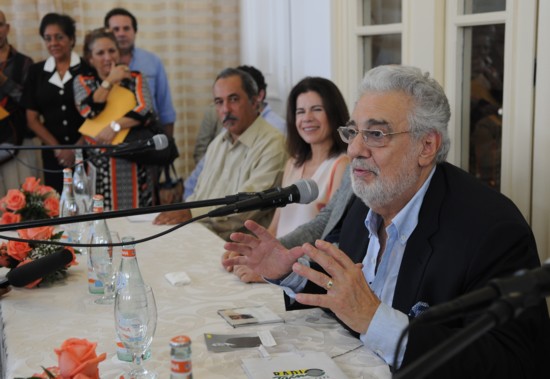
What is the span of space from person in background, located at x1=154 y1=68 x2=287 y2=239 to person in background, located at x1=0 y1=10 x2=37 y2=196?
4.90 ft

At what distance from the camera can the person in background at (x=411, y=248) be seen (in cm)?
145

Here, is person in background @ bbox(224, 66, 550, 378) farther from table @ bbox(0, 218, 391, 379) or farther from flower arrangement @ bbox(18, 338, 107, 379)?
flower arrangement @ bbox(18, 338, 107, 379)

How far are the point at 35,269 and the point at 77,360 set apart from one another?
0.80 m

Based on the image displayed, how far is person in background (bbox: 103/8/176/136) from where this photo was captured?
191 inches

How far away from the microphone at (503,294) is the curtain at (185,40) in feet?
15.9

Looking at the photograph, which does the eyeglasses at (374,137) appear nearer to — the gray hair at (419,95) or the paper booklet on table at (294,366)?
the gray hair at (419,95)

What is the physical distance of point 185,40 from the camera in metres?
5.47

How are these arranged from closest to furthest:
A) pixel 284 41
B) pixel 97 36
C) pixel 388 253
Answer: pixel 388 253, pixel 97 36, pixel 284 41

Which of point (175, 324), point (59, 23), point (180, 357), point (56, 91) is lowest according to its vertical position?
point (175, 324)

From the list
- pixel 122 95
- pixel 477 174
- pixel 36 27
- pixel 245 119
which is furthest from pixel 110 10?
pixel 477 174

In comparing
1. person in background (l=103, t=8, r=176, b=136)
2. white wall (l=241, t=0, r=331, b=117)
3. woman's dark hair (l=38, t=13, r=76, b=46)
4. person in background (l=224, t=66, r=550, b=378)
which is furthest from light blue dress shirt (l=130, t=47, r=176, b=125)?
person in background (l=224, t=66, r=550, b=378)

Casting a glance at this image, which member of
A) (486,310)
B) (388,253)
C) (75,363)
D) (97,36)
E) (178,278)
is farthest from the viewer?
(97,36)

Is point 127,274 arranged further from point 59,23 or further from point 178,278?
point 59,23

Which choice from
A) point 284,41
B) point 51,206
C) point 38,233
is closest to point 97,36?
point 284,41
